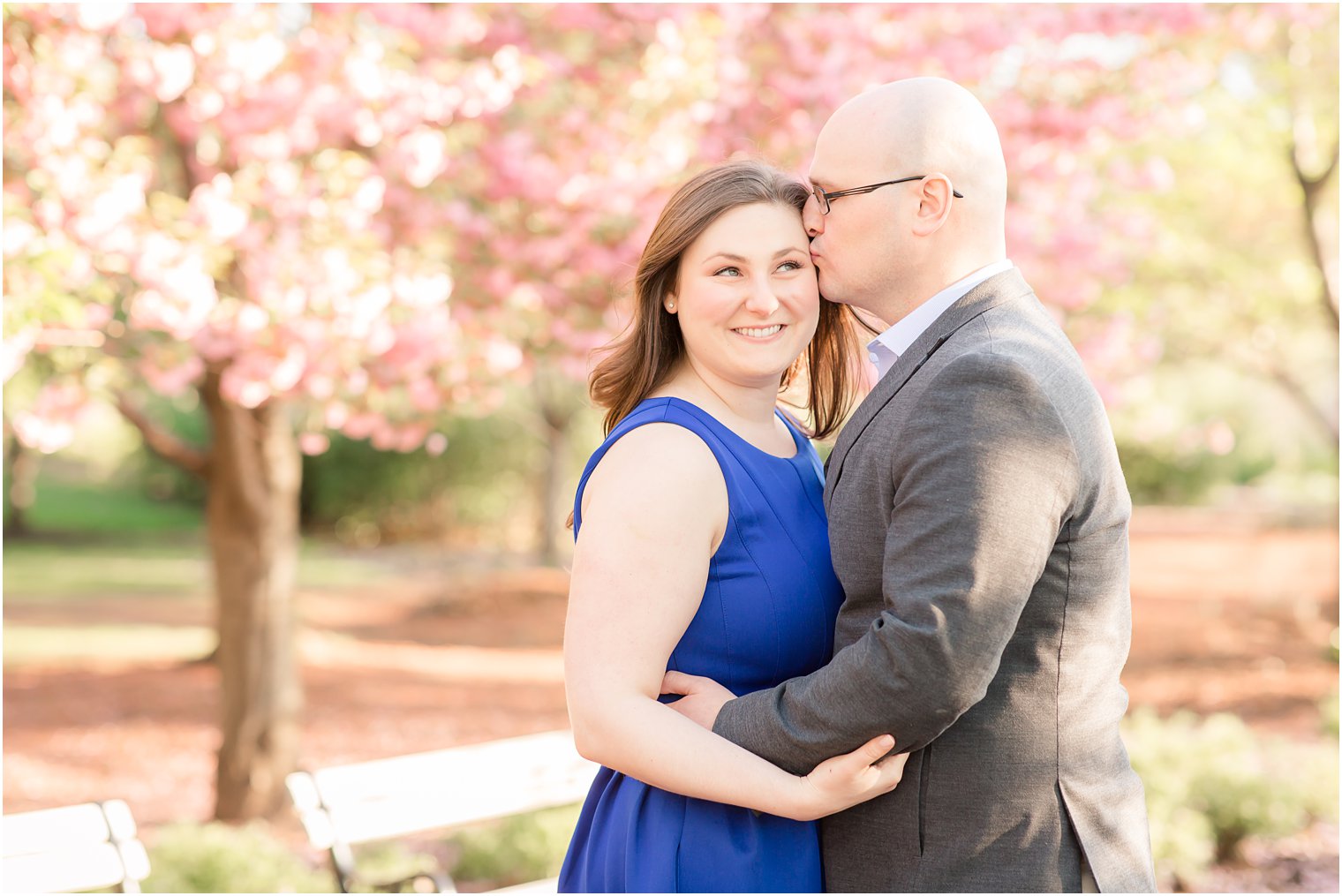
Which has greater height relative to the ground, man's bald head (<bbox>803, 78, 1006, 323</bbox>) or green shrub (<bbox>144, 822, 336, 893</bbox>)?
man's bald head (<bbox>803, 78, 1006, 323</bbox>)

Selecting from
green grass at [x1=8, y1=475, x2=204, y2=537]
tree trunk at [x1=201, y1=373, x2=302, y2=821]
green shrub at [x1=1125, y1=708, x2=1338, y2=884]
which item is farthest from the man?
green grass at [x1=8, y1=475, x2=204, y2=537]

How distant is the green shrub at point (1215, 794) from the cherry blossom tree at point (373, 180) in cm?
271

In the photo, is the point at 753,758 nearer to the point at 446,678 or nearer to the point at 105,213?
the point at 105,213

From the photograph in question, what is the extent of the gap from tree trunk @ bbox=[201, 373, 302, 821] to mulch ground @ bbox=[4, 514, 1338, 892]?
1.72 m

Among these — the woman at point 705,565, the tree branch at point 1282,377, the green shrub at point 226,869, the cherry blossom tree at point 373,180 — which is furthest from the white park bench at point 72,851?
the tree branch at point 1282,377

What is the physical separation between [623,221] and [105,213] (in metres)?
2.35

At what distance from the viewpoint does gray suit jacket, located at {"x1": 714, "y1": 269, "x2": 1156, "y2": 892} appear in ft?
6.25

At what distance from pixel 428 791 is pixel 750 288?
10.3 feet

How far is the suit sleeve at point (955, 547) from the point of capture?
6.19 ft

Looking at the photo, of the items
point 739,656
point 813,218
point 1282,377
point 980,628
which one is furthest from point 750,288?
point 1282,377

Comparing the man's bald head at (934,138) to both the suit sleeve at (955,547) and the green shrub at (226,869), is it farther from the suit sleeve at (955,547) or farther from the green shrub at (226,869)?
the green shrub at (226,869)

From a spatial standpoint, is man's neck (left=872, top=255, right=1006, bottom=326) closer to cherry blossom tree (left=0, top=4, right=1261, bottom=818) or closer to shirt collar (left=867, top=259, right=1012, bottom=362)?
shirt collar (left=867, top=259, right=1012, bottom=362)

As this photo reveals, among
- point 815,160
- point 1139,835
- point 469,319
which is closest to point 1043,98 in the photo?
point 469,319

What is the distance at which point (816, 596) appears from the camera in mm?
2324
